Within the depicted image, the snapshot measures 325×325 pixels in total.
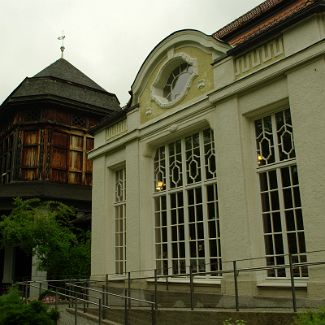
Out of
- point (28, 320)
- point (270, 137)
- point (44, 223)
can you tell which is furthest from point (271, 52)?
point (44, 223)

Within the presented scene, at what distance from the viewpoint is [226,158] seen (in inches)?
397

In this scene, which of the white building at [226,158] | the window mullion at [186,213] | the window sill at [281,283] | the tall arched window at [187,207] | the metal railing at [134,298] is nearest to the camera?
the metal railing at [134,298]

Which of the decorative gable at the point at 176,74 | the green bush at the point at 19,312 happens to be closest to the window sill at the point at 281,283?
the green bush at the point at 19,312

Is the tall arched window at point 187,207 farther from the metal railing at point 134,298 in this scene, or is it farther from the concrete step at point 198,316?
the concrete step at point 198,316

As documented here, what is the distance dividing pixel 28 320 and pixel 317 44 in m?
8.08

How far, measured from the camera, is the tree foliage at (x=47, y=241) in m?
15.8

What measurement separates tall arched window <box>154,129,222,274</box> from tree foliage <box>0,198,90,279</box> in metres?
5.28

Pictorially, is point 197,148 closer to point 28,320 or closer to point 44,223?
point 28,320

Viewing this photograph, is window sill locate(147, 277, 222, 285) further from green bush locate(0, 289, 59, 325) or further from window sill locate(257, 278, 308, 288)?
green bush locate(0, 289, 59, 325)

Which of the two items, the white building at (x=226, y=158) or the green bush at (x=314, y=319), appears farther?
the white building at (x=226, y=158)

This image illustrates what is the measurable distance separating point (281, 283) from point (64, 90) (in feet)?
53.2

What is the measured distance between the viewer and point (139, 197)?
12836mm

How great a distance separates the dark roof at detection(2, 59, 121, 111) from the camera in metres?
Result: 20.8

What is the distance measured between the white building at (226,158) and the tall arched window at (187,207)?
3cm
